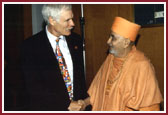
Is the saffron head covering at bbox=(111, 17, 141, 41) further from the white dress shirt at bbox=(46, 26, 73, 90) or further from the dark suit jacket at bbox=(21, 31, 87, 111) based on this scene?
the dark suit jacket at bbox=(21, 31, 87, 111)

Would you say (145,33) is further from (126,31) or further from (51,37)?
(51,37)

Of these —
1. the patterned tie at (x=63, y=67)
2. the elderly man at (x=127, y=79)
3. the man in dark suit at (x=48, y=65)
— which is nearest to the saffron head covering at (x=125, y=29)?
the elderly man at (x=127, y=79)

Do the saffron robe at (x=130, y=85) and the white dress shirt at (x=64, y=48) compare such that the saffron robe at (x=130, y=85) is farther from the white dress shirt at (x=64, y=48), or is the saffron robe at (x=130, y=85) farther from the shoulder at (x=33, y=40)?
the shoulder at (x=33, y=40)

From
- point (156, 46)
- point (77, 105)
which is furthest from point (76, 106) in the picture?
point (156, 46)

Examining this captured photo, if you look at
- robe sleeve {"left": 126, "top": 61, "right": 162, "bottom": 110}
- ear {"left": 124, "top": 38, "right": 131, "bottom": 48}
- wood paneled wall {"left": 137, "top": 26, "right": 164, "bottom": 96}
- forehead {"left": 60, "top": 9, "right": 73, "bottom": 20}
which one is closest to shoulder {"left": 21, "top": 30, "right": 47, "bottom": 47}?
forehead {"left": 60, "top": 9, "right": 73, "bottom": 20}

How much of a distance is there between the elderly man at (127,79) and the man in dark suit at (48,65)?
0.19m

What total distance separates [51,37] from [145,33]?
4.09 feet

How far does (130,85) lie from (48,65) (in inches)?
30.0

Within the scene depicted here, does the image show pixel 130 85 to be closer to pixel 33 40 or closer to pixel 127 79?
pixel 127 79

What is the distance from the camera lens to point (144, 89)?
2.03 m

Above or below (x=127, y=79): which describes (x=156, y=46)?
above

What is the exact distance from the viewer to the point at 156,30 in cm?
277

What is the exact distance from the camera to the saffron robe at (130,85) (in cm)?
203

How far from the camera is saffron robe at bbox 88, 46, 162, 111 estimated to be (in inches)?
80.0
